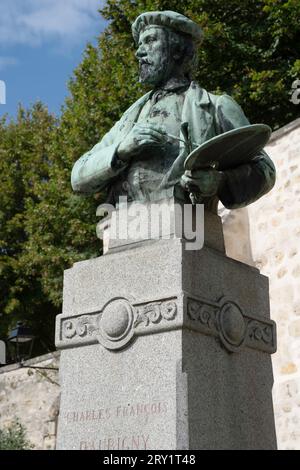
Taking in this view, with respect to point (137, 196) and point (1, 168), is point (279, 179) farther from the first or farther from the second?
point (1, 168)

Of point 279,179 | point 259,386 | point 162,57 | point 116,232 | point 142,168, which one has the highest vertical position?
point 279,179

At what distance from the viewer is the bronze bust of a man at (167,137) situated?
439cm

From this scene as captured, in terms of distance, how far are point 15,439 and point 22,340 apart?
1970mm

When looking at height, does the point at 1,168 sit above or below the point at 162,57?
above

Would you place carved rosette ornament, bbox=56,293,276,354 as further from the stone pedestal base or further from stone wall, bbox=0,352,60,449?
stone wall, bbox=0,352,60,449

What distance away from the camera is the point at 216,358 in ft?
13.4

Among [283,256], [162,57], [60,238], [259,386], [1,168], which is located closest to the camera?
[259,386]

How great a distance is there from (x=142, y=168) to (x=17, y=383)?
10.4 meters

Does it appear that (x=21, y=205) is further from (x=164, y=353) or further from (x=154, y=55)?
(x=164, y=353)

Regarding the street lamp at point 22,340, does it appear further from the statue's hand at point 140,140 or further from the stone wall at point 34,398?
the statue's hand at point 140,140

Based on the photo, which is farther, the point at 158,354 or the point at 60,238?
the point at 60,238

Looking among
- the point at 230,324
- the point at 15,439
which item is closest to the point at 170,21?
the point at 230,324
